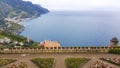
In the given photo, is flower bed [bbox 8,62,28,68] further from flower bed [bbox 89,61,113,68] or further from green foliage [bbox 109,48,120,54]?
green foliage [bbox 109,48,120,54]

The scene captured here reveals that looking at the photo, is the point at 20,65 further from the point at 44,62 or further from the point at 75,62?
the point at 75,62

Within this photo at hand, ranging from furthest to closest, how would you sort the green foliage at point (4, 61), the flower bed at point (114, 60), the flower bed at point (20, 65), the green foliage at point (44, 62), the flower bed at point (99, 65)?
the green foliage at point (4, 61) < the flower bed at point (114, 60) < the flower bed at point (20, 65) < the green foliage at point (44, 62) < the flower bed at point (99, 65)

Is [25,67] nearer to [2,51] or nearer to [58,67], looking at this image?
[58,67]

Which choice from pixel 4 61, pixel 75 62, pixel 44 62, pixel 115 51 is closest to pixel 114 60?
pixel 115 51

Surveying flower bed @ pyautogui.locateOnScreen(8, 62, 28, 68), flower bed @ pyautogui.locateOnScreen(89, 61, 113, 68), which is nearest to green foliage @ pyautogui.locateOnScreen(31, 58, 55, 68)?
flower bed @ pyautogui.locateOnScreen(8, 62, 28, 68)

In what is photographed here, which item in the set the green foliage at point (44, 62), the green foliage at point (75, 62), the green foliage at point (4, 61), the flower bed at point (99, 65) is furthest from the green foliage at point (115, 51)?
the green foliage at point (4, 61)

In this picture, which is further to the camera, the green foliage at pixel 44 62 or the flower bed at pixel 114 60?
the flower bed at pixel 114 60

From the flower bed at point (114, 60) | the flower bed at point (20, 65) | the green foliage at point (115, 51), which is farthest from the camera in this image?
the green foliage at point (115, 51)

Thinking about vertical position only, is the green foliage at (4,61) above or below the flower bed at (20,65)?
above

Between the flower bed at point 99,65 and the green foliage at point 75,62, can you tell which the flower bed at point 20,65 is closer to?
the green foliage at point 75,62
